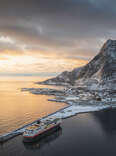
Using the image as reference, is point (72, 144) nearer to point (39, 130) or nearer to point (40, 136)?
point (40, 136)

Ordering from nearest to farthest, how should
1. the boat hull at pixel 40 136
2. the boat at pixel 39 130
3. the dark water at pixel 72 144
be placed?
the dark water at pixel 72 144 → the boat hull at pixel 40 136 → the boat at pixel 39 130

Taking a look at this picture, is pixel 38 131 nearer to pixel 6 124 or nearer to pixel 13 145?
pixel 13 145

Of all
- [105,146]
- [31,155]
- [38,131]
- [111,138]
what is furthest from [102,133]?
[31,155]

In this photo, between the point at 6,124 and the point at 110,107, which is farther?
the point at 110,107

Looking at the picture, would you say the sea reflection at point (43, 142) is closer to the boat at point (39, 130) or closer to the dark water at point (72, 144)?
the dark water at point (72, 144)

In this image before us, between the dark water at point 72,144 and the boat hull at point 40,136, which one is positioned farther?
the boat hull at point 40,136

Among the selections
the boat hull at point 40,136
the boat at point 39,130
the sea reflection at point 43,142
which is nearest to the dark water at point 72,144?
the sea reflection at point 43,142

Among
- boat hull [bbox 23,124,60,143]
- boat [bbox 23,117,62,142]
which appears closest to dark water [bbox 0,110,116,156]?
boat hull [bbox 23,124,60,143]

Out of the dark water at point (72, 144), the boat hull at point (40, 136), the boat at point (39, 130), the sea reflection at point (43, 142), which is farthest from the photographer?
the boat at point (39, 130)

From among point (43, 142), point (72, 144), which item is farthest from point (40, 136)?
point (72, 144)
